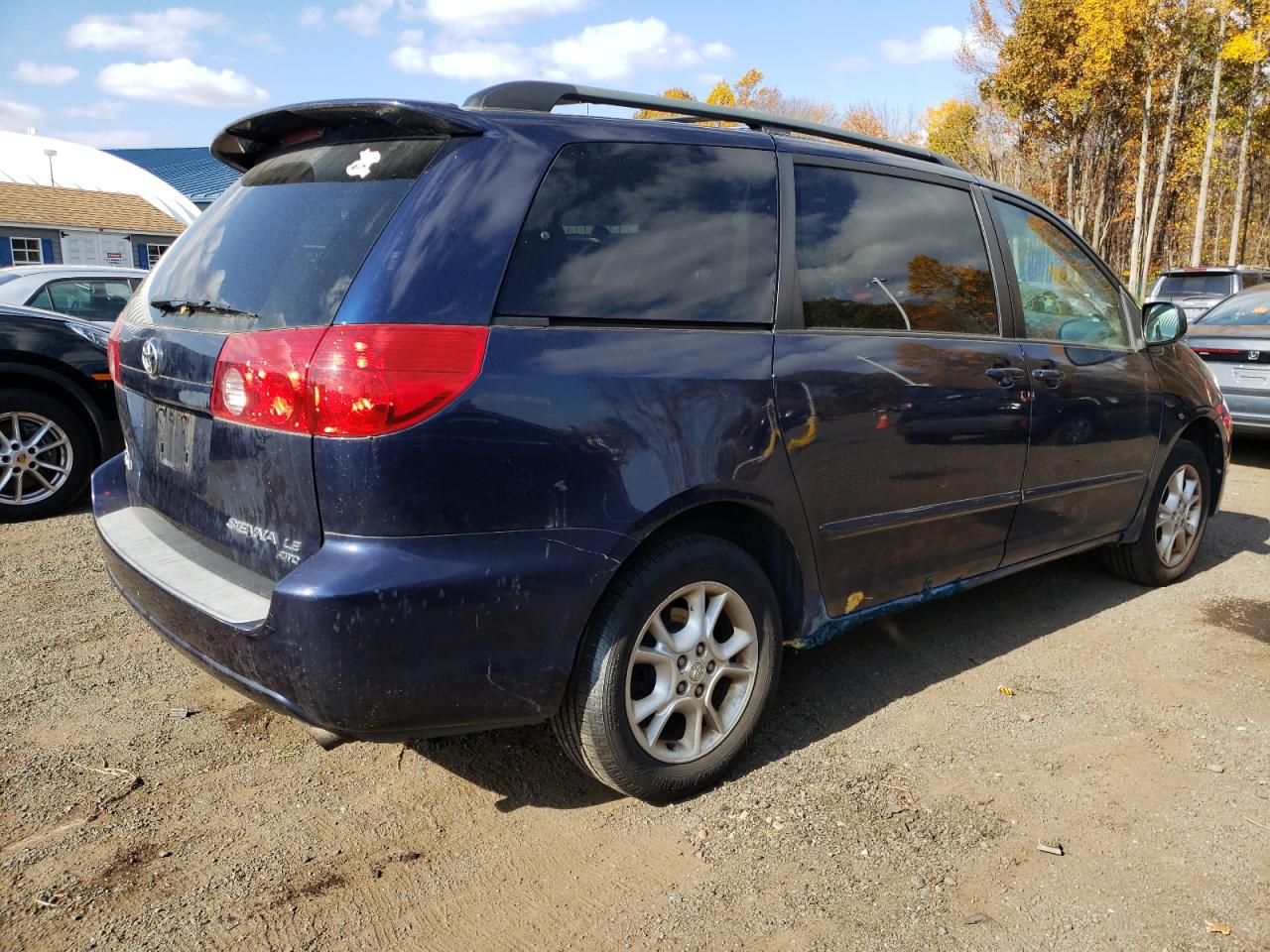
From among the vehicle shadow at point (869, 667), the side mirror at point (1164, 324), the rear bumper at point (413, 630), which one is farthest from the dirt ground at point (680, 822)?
the side mirror at point (1164, 324)

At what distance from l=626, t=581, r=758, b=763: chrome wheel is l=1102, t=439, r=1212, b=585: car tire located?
285 cm

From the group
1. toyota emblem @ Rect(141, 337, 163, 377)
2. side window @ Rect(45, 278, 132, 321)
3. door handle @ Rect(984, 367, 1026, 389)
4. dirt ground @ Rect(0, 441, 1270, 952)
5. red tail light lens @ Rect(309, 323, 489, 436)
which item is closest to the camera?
red tail light lens @ Rect(309, 323, 489, 436)

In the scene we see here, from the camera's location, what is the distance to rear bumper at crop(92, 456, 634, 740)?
84.8 inches

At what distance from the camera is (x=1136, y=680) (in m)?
3.80

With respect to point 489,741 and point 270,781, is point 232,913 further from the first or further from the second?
point 489,741

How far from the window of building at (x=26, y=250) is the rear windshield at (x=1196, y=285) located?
3187 cm

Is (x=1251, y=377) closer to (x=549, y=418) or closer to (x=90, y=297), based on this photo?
(x=549, y=418)

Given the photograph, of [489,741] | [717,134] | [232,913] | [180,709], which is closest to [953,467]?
[717,134]

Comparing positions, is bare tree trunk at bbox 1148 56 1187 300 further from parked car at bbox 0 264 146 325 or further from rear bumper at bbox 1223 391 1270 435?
parked car at bbox 0 264 146 325

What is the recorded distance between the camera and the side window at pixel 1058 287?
392cm

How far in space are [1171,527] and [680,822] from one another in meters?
3.49

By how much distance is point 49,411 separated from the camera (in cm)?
570

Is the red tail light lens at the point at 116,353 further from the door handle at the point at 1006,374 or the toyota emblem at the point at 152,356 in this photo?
the door handle at the point at 1006,374

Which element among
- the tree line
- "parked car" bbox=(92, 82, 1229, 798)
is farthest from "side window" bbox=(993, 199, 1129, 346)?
the tree line
